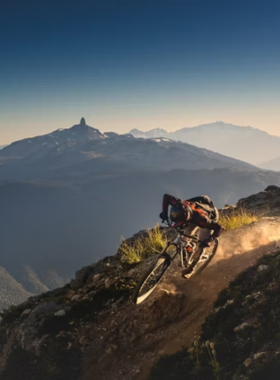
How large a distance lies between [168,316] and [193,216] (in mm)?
3293

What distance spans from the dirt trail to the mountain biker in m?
0.86

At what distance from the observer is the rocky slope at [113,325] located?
814cm

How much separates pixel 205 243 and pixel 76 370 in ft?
18.0

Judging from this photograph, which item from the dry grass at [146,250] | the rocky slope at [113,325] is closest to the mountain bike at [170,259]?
the rocky slope at [113,325]

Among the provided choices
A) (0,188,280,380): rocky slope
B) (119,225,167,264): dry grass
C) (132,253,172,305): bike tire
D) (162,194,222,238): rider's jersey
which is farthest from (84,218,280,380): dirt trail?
(119,225,167,264): dry grass

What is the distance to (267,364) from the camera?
6102 millimetres

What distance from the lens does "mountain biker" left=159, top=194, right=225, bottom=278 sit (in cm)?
880

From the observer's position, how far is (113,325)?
9.28m

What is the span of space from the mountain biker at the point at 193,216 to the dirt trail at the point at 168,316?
86 cm

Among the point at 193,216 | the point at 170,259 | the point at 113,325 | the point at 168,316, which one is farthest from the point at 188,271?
the point at 113,325

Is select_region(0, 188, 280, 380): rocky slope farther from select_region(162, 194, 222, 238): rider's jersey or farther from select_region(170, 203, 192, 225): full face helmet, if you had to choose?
select_region(170, 203, 192, 225): full face helmet

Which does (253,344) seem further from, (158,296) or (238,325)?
(158,296)

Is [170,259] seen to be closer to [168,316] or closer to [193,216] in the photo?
[193,216]

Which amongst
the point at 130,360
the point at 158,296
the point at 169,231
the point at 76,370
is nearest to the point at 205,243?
the point at 158,296
